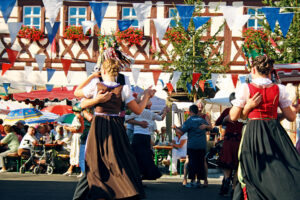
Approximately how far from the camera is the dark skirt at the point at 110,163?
5.72m

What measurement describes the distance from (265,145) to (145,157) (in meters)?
5.03

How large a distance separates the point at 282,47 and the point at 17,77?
1294cm

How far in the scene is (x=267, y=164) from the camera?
18.4ft

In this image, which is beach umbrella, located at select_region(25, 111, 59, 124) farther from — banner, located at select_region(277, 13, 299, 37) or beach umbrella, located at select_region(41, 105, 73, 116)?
banner, located at select_region(277, 13, 299, 37)

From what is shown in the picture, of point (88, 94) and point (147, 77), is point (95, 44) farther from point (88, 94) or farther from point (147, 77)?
point (88, 94)

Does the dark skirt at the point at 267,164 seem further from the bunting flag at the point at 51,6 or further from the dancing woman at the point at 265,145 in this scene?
the bunting flag at the point at 51,6

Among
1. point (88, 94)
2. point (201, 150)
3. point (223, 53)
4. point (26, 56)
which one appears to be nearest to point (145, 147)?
point (201, 150)

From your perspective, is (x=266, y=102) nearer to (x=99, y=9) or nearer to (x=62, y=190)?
(x=62, y=190)

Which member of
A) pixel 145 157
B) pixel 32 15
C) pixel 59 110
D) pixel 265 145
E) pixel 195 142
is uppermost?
pixel 32 15

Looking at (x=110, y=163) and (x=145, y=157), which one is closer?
(x=110, y=163)

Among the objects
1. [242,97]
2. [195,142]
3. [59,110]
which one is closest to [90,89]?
[242,97]

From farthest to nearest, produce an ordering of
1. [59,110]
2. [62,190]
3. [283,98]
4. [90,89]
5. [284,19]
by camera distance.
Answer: [59,110] < [284,19] < [62,190] < [90,89] < [283,98]

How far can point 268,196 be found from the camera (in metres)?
5.49

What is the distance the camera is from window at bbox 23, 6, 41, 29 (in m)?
26.9
